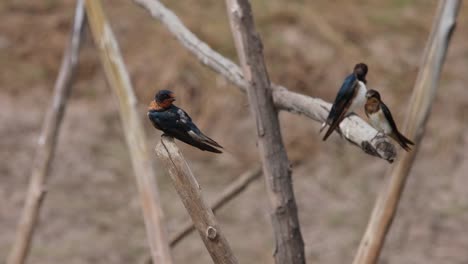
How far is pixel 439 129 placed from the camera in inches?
198

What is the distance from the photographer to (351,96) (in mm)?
1497

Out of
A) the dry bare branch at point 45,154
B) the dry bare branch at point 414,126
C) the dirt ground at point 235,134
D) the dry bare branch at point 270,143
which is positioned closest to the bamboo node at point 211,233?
the dry bare branch at point 270,143

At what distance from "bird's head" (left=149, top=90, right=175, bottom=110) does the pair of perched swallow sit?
24 centimetres

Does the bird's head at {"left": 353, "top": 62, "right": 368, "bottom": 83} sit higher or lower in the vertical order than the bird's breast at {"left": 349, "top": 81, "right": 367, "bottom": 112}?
higher

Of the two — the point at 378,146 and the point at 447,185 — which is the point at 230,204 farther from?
the point at 378,146

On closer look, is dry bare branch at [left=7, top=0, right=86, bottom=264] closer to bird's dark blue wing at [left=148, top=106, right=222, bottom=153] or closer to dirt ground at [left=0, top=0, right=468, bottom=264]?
dirt ground at [left=0, top=0, right=468, bottom=264]

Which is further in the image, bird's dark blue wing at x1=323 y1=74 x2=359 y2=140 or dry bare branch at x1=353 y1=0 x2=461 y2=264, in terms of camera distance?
dry bare branch at x1=353 y1=0 x2=461 y2=264

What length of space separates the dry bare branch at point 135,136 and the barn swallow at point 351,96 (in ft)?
3.99

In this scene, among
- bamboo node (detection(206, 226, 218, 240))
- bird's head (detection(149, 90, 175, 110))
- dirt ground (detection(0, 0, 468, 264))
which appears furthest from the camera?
dirt ground (detection(0, 0, 468, 264))

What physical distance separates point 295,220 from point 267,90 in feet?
1.05

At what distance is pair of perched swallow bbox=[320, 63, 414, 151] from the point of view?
1.42m

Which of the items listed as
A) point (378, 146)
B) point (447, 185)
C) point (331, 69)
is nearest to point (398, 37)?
point (331, 69)

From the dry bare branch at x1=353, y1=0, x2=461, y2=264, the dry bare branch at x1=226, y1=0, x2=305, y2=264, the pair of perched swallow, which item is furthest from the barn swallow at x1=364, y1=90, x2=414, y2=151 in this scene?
the dry bare branch at x1=353, y1=0, x2=461, y2=264

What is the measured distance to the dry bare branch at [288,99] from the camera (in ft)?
5.29
